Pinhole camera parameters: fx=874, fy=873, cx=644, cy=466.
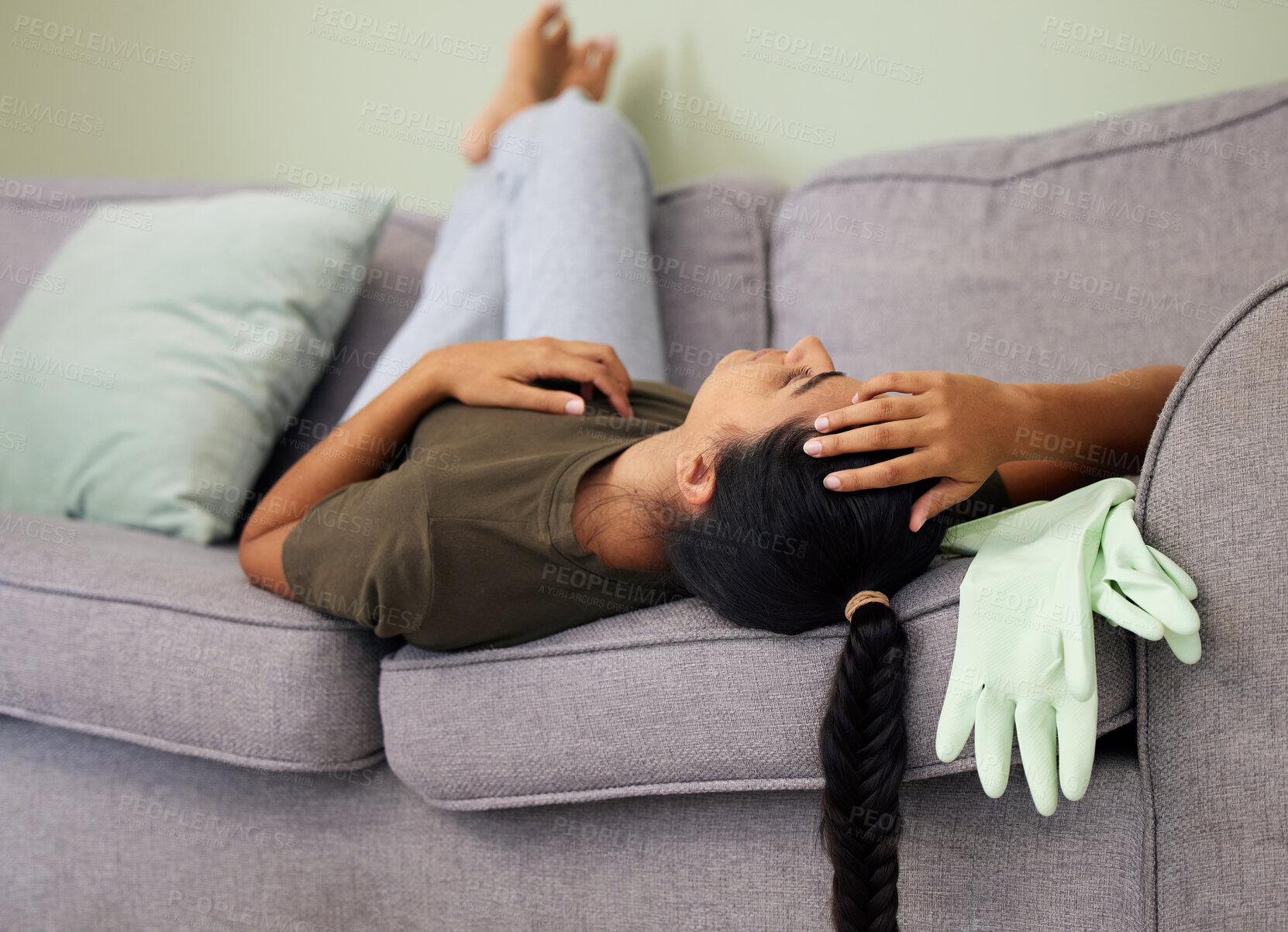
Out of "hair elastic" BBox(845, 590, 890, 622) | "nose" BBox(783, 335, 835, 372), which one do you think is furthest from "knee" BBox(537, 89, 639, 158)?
"hair elastic" BBox(845, 590, 890, 622)

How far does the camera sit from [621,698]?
0.78 m

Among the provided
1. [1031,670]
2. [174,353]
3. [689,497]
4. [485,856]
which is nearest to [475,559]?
[689,497]

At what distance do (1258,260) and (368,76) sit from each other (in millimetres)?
1841

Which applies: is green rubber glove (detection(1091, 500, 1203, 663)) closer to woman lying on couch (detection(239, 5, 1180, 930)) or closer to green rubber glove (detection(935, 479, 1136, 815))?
green rubber glove (detection(935, 479, 1136, 815))

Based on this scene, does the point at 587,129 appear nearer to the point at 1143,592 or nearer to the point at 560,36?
the point at 560,36

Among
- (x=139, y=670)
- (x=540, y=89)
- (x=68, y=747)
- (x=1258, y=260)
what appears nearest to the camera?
(x=139, y=670)

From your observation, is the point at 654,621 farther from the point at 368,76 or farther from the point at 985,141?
the point at 368,76

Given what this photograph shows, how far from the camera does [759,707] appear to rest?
735mm

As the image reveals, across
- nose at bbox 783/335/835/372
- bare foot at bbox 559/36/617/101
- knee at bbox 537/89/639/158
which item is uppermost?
bare foot at bbox 559/36/617/101

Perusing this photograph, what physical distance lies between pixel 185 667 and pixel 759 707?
588 mm

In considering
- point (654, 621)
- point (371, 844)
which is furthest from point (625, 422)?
point (371, 844)

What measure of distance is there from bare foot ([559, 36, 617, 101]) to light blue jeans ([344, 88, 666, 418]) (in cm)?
33

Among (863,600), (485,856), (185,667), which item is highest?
(863,600)

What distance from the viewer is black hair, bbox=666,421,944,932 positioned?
67cm
